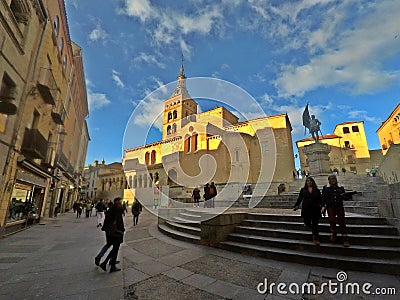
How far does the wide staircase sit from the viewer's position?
3.83 metres

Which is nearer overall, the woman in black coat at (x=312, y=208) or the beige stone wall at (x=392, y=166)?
the woman in black coat at (x=312, y=208)

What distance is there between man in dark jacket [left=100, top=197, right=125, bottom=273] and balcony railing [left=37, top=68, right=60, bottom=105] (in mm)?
9918

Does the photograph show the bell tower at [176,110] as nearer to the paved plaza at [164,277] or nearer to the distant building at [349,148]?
the distant building at [349,148]

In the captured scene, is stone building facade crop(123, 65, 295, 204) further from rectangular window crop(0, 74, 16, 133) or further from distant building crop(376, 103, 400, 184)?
rectangular window crop(0, 74, 16, 133)

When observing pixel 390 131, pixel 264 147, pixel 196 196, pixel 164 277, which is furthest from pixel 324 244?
pixel 390 131

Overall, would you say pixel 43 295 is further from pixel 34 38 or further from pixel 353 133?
pixel 353 133

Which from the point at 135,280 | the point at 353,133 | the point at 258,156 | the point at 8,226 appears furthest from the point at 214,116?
the point at 135,280

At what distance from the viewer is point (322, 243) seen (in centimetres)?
453

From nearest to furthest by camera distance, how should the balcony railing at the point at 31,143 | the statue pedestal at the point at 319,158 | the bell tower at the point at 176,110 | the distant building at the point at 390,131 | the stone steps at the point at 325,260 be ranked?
the stone steps at the point at 325,260 → the balcony railing at the point at 31,143 → the statue pedestal at the point at 319,158 → the distant building at the point at 390,131 → the bell tower at the point at 176,110

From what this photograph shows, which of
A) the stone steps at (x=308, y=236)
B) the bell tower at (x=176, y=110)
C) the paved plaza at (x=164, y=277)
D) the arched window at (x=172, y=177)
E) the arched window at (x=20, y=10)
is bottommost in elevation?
the paved plaza at (x=164, y=277)

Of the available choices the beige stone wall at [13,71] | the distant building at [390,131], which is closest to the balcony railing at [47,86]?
the beige stone wall at [13,71]

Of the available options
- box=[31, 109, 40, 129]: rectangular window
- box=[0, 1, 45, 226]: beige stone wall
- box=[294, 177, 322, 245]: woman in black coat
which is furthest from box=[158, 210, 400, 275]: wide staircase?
box=[31, 109, 40, 129]: rectangular window

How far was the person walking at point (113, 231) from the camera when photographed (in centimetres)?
414

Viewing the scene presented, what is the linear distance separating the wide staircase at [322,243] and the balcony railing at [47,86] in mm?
11235
